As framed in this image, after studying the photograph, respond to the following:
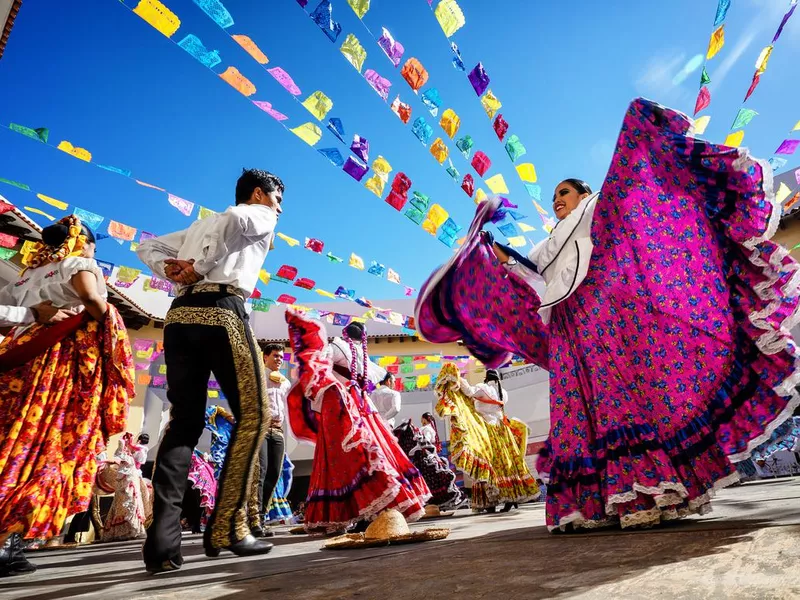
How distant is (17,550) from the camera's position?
209cm

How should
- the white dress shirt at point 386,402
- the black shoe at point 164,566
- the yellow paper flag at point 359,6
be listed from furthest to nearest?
1. the white dress shirt at point 386,402
2. the yellow paper flag at point 359,6
3. the black shoe at point 164,566

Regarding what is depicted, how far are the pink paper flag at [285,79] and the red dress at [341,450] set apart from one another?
1938mm

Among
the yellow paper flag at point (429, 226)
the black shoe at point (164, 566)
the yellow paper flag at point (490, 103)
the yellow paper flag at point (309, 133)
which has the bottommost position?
the black shoe at point (164, 566)

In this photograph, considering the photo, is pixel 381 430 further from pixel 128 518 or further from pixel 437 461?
pixel 128 518

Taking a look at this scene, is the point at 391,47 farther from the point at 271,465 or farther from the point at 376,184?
the point at 271,465

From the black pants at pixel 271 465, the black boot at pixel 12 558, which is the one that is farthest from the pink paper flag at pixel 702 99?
the black boot at pixel 12 558

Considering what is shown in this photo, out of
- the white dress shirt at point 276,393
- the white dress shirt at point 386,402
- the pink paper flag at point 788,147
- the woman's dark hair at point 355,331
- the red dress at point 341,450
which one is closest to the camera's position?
the red dress at point 341,450

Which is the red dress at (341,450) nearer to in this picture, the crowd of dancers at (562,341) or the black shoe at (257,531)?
the crowd of dancers at (562,341)

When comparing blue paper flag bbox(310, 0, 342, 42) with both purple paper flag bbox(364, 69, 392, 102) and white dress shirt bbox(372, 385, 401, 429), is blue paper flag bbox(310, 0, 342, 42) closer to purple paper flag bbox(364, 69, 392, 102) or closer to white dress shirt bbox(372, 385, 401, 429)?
purple paper flag bbox(364, 69, 392, 102)

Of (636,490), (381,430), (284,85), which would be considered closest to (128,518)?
(381,430)

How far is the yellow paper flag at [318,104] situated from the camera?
4.34m

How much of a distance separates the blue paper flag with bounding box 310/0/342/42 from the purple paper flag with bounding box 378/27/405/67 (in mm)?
421

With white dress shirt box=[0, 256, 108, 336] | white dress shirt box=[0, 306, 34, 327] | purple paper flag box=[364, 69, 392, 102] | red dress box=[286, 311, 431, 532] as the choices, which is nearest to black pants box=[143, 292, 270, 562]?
white dress shirt box=[0, 256, 108, 336]

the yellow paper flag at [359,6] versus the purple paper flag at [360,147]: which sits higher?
the yellow paper flag at [359,6]
